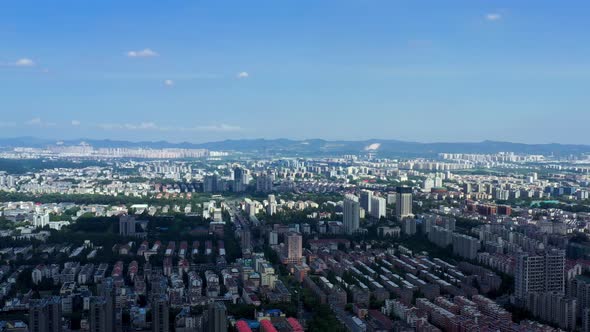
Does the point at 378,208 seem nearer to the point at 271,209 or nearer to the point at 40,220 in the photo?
the point at 271,209

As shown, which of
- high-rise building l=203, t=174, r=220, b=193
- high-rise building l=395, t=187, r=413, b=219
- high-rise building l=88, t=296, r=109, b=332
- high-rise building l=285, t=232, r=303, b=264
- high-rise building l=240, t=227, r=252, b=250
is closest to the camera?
high-rise building l=88, t=296, r=109, b=332

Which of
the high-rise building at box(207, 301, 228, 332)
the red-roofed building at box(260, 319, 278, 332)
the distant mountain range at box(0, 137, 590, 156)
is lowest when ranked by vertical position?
the red-roofed building at box(260, 319, 278, 332)

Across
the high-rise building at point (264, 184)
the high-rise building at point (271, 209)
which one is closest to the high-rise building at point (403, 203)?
the high-rise building at point (271, 209)

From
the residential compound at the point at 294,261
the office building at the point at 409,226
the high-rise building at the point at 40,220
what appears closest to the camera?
the residential compound at the point at 294,261

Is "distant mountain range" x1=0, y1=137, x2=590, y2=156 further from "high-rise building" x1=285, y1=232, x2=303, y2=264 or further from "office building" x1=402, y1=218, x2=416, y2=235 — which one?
"high-rise building" x1=285, y1=232, x2=303, y2=264

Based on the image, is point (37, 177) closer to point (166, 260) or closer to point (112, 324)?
point (166, 260)

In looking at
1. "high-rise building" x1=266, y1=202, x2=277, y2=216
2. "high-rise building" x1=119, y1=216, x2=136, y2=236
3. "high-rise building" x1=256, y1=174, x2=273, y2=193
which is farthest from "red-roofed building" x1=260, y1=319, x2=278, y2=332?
"high-rise building" x1=256, y1=174, x2=273, y2=193

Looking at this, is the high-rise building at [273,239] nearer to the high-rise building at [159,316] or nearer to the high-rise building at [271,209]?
the high-rise building at [271,209]
